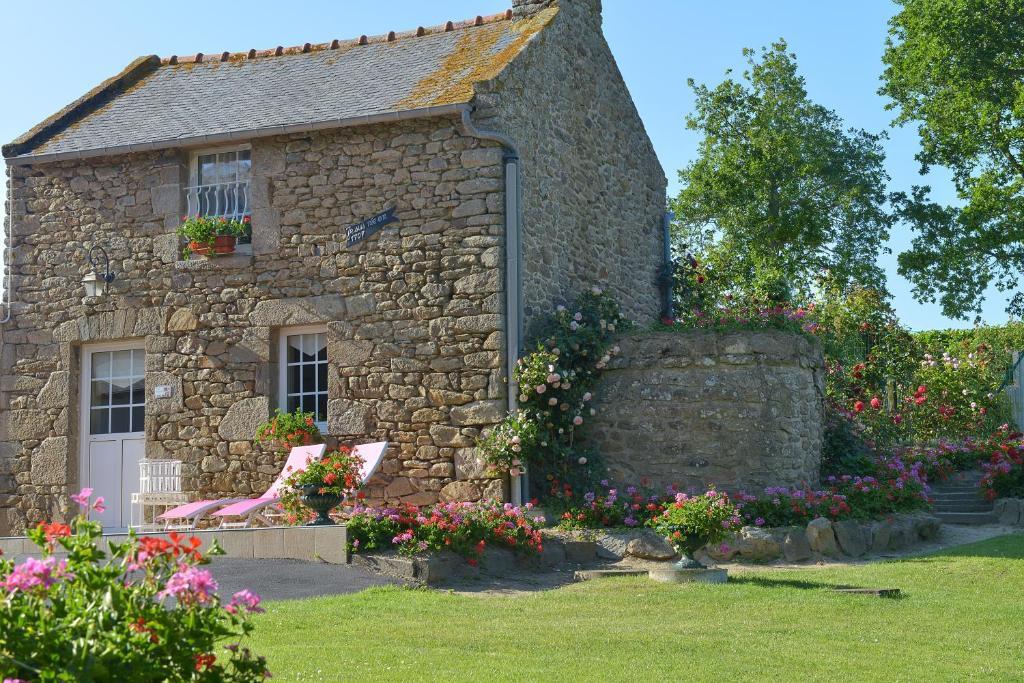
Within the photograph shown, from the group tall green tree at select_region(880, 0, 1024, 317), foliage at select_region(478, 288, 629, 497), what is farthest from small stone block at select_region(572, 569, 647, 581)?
tall green tree at select_region(880, 0, 1024, 317)

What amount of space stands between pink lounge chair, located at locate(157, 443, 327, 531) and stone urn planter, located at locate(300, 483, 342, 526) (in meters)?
0.59

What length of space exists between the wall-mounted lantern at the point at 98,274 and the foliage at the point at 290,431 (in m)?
2.67

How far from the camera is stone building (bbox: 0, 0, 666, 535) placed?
12.7m

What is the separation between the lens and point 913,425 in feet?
59.9

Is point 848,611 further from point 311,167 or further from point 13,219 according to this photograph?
point 13,219

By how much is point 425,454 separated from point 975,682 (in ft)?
24.5

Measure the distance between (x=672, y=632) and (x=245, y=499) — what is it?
22.2ft

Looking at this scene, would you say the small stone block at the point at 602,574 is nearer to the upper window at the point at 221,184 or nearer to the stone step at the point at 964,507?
the stone step at the point at 964,507

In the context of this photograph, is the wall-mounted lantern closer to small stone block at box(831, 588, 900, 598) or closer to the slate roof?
the slate roof

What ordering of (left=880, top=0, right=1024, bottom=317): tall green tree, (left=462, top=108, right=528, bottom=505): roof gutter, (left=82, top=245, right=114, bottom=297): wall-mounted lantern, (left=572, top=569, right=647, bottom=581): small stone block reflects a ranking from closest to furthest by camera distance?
1. (left=572, top=569, right=647, bottom=581): small stone block
2. (left=462, top=108, right=528, bottom=505): roof gutter
3. (left=82, top=245, right=114, bottom=297): wall-mounted lantern
4. (left=880, top=0, right=1024, bottom=317): tall green tree

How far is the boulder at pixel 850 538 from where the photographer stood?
1150cm

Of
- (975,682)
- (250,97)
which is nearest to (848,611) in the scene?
(975,682)

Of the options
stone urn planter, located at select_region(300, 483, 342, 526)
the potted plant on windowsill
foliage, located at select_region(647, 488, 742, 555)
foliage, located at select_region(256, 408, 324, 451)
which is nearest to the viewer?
foliage, located at select_region(647, 488, 742, 555)

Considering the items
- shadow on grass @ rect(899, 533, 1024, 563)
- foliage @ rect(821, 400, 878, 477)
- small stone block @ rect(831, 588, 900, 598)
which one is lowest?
small stone block @ rect(831, 588, 900, 598)
